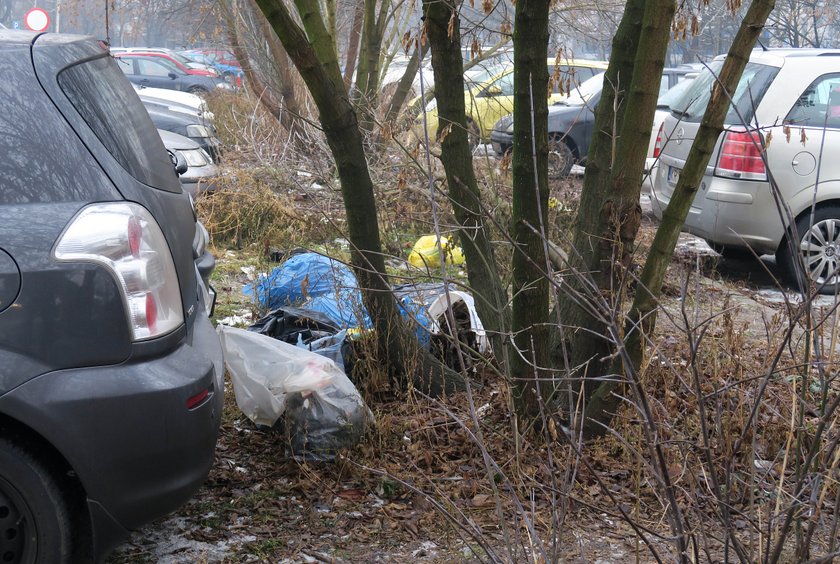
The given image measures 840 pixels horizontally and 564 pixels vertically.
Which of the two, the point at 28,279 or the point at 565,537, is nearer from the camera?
the point at 28,279

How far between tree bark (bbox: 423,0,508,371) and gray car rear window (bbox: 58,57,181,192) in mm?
1288

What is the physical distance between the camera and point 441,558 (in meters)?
3.16

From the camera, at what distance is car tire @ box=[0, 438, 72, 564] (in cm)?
252

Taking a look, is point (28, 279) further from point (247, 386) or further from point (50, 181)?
point (247, 386)

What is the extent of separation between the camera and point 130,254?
263 centimetres

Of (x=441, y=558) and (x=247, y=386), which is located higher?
(x=247, y=386)

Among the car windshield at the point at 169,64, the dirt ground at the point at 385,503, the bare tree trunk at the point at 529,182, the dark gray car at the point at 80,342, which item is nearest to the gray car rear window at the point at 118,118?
the dark gray car at the point at 80,342

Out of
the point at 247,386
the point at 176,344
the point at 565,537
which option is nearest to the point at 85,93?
the point at 176,344

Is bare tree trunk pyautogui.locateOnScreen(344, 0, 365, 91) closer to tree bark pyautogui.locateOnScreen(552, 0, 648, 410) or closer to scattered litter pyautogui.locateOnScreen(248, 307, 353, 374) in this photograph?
scattered litter pyautogui.locateOnScreen(248, 307, 353, 374)

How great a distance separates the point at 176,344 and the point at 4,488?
0.63 meters

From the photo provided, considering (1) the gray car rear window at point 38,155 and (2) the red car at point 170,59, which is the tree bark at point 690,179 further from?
(2) the red car at point 170,59

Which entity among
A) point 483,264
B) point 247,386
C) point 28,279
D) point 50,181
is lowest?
point 247,386

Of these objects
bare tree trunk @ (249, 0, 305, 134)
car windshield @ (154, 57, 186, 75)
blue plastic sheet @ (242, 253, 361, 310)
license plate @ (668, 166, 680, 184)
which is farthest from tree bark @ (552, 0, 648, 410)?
car windshield @ (154, 57, 186, 75)

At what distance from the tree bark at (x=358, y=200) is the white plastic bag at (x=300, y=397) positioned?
1.48 feet
